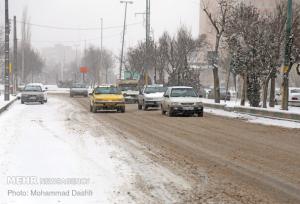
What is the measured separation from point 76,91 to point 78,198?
58.5 meters

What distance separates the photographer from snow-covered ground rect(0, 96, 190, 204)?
845 cm

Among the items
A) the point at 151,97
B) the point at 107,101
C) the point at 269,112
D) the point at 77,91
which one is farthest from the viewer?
the point at 77,91

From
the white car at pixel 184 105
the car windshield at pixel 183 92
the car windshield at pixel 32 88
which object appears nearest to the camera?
the white car at pixel 184 105

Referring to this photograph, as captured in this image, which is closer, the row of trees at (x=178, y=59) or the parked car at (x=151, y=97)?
the parked car at (x=151, y=97)

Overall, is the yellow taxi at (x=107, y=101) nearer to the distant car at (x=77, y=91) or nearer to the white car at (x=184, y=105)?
the white car at (x=184, y=105)

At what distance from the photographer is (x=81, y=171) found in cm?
1080

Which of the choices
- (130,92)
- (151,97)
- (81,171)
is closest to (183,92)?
(151,97)

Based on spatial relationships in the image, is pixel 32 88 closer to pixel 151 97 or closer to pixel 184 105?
pixel 151 97

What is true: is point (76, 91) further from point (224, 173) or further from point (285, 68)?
point (224, 173)

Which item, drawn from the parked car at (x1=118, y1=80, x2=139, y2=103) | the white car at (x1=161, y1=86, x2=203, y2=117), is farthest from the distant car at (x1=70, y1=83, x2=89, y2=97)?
the white car at (x1=161, y1=86, x2=203, y2=117)

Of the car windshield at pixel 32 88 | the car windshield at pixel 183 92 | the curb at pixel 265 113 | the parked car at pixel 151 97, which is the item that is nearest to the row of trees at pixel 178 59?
the car windshield at pixel 32 88

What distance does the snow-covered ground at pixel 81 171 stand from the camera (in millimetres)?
8453

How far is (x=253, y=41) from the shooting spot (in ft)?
114

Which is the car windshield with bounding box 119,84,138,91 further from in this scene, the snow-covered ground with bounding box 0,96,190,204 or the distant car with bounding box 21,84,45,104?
the snow-covered ground with bounding box 0,96,190,204
